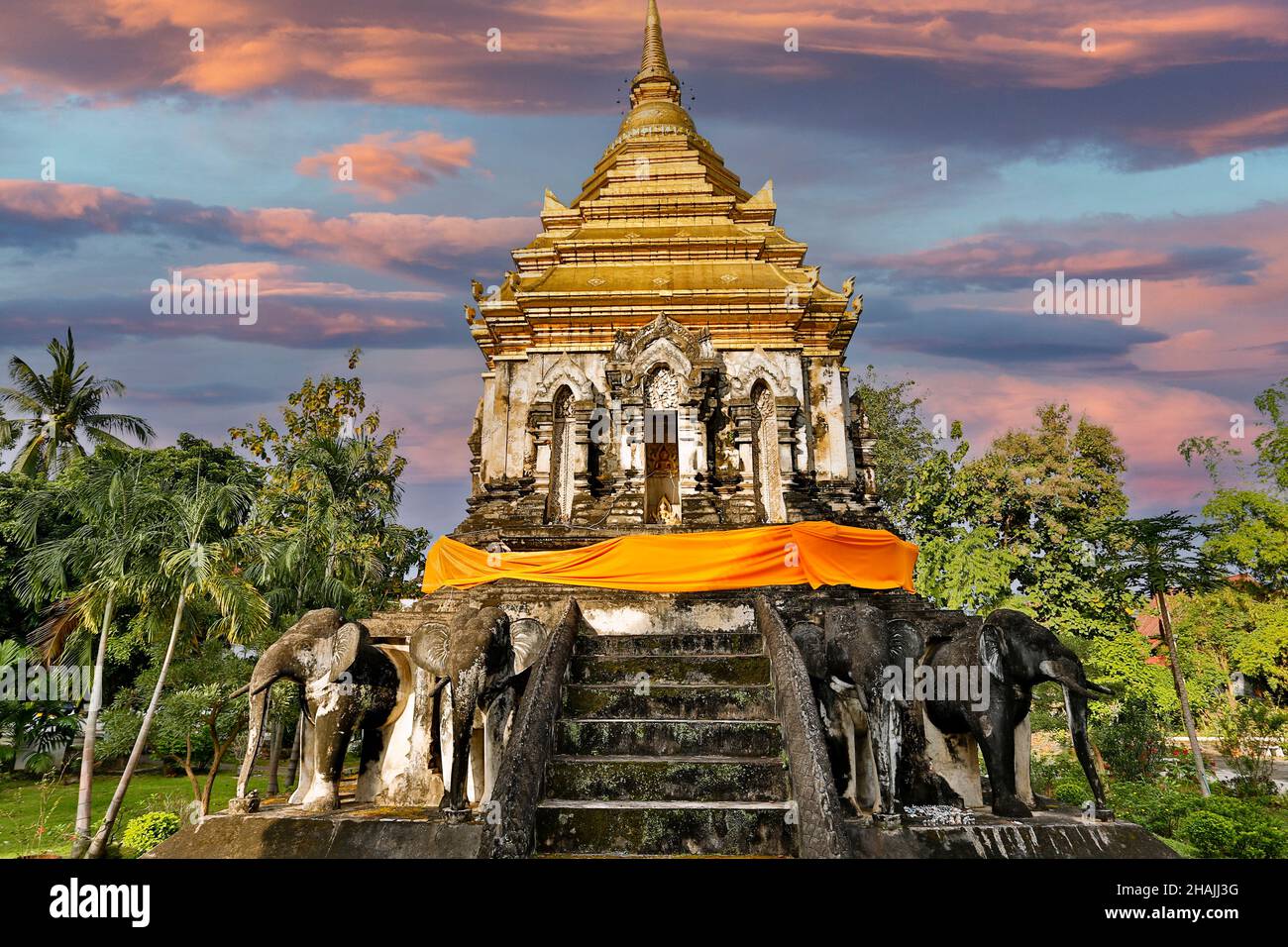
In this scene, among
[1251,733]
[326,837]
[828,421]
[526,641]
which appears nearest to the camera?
[326,837]

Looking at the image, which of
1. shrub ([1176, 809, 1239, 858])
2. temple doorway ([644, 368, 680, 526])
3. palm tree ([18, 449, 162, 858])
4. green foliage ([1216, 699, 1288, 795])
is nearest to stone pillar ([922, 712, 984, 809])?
shrub ([1176, 809, 1239, 858])

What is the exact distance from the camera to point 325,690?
920 centimetres

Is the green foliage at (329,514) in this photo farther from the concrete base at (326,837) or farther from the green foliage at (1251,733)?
the green foliage at (1251,733)

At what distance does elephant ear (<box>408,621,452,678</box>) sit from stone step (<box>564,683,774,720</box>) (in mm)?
1480

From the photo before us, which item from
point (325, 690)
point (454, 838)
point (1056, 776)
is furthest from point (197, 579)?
point (1056, 776)

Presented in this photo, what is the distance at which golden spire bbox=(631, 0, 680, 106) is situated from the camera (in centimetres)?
2622

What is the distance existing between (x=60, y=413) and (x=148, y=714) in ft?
75.4

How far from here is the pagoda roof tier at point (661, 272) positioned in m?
18.5

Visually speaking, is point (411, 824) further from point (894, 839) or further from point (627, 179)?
point (627, 179)

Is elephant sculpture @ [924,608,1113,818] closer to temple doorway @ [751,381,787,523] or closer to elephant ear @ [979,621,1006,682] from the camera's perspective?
elephant ear @ [979,621,1006,682]

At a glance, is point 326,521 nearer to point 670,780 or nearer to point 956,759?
point 670,780

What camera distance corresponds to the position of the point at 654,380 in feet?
56.3

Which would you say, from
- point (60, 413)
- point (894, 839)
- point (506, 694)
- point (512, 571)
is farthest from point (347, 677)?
point (60, 413)

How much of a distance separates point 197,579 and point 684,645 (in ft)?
34.9
